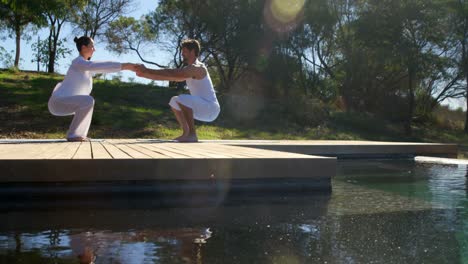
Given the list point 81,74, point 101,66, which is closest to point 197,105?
point 101,66

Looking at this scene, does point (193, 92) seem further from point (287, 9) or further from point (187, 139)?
point (287, 9)

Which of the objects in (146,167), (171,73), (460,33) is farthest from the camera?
(460,33)

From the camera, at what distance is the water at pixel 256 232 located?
2.30 meters

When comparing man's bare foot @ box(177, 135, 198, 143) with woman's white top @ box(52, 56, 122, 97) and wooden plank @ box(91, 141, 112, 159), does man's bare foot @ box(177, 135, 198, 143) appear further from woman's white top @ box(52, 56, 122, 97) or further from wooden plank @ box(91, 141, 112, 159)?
wooden plank @ box(91, 141, 112, 159)

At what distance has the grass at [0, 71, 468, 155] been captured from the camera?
14.1m

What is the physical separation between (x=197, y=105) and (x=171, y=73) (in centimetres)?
59

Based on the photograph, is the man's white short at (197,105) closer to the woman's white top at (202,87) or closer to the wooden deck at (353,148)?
the woman's white top at (202,87)

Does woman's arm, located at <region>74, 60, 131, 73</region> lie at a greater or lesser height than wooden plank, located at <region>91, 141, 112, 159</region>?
greater

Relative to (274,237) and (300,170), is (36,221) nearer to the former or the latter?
(274,237)

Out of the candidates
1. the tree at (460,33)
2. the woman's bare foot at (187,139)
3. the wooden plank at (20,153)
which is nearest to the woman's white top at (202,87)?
the woman's bare foot at (187,139)

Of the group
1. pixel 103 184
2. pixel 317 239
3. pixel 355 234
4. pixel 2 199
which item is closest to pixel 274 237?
pixel 317 239

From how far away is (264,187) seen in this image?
14.2 feet

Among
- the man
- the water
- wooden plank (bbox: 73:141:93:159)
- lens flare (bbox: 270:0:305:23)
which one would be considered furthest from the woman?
lens flare (bbox: 270:0:305:23)

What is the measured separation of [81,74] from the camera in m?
6.43
